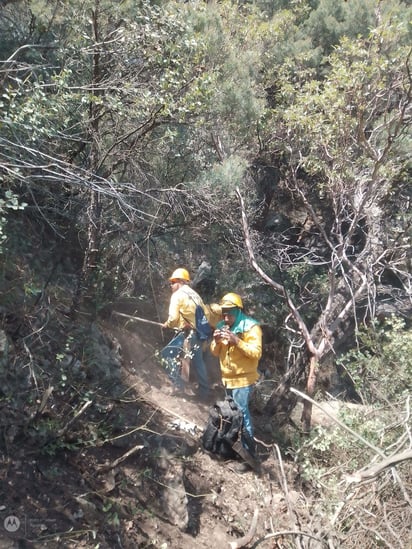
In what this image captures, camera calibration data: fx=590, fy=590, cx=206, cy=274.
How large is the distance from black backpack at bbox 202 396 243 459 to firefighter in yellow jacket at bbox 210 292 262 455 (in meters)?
0.17

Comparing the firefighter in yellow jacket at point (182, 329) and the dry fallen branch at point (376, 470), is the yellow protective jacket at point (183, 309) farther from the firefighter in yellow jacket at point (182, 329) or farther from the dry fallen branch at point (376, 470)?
the dry fallen branch at point (376, 470)

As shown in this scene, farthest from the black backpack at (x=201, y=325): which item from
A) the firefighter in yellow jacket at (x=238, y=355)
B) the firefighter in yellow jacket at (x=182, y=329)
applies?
the firefighter in yellow jacket at (x=238, y=355)

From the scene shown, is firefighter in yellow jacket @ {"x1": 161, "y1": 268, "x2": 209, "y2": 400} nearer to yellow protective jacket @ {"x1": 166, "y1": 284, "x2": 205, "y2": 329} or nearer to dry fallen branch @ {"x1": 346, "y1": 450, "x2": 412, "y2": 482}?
yellow protective jacket @ {"x1": 166, "y1": 284, "x2": 205, "y2": 329}

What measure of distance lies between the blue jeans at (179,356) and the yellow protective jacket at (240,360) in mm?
492

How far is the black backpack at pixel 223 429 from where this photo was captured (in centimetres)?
621

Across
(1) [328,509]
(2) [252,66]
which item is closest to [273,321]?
(2) [252,66]

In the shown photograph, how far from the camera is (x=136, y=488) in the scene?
5.36 metres

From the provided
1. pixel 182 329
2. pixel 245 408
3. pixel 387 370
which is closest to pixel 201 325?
pixel 182 329

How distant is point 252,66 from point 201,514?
647cm

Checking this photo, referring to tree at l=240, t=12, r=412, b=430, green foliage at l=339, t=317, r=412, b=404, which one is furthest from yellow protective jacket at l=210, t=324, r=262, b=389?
green foliage at l=339, t=317, r=412, b=404

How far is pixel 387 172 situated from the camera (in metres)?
7.08

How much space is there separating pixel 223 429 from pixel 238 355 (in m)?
0.80

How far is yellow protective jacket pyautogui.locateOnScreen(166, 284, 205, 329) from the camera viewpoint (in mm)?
6969

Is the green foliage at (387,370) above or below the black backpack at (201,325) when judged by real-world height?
below
